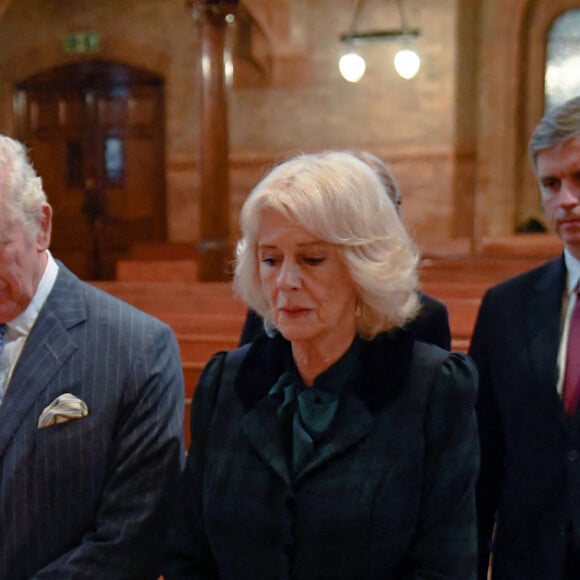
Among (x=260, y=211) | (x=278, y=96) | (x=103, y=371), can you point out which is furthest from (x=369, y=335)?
(x=278, y=96)

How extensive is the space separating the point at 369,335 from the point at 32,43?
9223 mm

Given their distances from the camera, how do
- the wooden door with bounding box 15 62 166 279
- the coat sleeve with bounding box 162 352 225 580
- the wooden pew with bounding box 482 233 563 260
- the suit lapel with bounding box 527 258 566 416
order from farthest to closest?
the wooden door with bounding box 15 62 166 279 < the wooden pew with bounding box 482 233 563 260 < the suit lapel with bounding box 527 258 566 416 < the coat sleeve with bounding box 162 352 225 580

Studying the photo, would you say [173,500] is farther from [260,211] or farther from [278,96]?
[278,96]

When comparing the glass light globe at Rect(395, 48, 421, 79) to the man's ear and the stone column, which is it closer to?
the stone column

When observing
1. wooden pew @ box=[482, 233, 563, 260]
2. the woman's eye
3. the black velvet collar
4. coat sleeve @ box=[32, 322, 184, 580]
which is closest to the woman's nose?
the woman's eye

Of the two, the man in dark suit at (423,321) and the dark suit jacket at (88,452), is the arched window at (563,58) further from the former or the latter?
the dark suit jacket at (88,452)

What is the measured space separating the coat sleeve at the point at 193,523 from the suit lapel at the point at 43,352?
1.01 feet

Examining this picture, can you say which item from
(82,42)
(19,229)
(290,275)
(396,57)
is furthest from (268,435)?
(82,42)

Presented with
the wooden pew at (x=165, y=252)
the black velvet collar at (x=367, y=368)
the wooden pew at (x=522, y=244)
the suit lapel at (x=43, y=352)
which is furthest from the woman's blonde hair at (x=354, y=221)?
the wooden pew at (x=165, y=252)

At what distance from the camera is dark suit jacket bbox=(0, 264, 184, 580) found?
142 cm

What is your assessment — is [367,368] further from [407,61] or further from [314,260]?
[407,61]

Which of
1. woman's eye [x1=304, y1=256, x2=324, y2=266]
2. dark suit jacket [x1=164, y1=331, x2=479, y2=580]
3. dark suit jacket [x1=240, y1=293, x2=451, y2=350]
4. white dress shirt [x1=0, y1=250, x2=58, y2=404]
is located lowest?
dark suit jacket [x1=164, y1=331, x2=479, y2=580]

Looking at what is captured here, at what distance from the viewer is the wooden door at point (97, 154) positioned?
30.7 feet

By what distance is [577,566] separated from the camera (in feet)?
5.07
